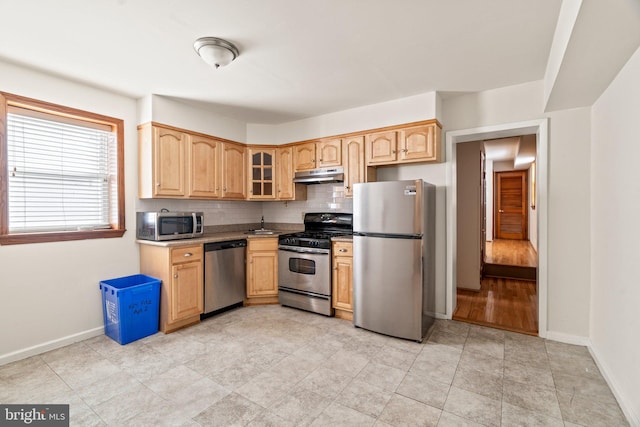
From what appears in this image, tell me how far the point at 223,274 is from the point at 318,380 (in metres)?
1.85

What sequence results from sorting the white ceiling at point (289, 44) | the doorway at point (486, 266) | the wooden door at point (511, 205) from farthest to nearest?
the wooden door at point (511, 205) < the doorway at point (486, 266) < the white ceiling at point (289, 44)

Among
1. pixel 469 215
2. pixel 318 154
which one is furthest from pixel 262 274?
pixel 469 215

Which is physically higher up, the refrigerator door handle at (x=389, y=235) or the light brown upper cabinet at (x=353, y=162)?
the light brown upper cabinet at (x=353, y=162)

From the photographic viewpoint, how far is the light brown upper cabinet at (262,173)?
4281mm

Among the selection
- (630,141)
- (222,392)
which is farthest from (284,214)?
(630,141)

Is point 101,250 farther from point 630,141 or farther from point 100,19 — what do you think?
point 630,141

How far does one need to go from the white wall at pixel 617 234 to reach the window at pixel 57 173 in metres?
4.31

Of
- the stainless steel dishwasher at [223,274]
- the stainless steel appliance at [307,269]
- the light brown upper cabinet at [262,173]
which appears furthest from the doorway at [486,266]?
the light brown upper cabinet at [262,173]

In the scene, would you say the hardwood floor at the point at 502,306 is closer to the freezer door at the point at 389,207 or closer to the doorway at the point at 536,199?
the doorway at the point at 536,199

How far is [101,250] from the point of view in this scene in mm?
3076

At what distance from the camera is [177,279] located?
3.13 meters

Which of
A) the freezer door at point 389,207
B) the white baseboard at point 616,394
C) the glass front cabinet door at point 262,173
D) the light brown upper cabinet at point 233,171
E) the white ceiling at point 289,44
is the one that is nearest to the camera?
the white baseboard at point 616,394

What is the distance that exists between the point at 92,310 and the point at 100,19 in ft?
8.61

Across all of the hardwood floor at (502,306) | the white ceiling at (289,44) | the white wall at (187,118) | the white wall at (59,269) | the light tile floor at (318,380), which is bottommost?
the light tile floor at (318,380)
